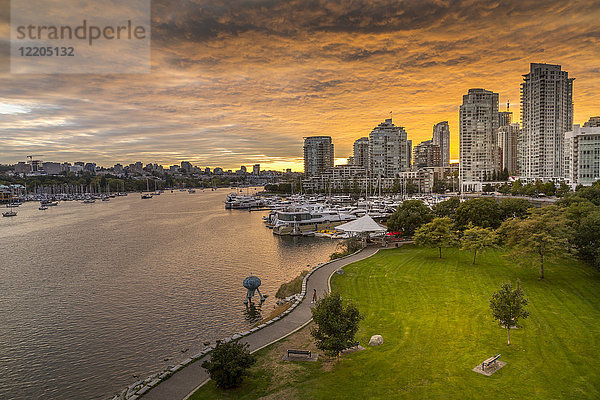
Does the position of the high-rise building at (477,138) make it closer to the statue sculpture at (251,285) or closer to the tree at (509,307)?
the statue sculpture at (251,285)

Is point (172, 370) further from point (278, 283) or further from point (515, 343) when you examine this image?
point (278, 283)

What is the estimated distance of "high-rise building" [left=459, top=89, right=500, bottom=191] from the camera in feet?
506

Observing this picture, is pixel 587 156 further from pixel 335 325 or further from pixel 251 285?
pixel 335 325

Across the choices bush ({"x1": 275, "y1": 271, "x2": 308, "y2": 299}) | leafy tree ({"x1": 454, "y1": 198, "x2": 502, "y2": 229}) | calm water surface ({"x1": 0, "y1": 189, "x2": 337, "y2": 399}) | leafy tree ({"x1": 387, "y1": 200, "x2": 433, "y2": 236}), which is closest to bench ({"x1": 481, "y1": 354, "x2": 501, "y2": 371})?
calm water surface ({"x1": 0, "y1": 189, "x2": 337, "y2": 399})

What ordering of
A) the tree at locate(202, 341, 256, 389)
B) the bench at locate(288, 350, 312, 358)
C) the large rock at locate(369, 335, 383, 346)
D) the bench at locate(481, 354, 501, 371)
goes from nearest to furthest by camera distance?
the tree at locate(202, 341, 256, 389)
the bench at locate(481, 354, 501, 371)
the bench at locate(288, 350, 312, 358)
the large rock at locate(369, 335, 383, 346)

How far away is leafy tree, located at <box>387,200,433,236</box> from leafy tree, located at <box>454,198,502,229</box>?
4.29 m

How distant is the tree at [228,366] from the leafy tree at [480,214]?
37.2 m

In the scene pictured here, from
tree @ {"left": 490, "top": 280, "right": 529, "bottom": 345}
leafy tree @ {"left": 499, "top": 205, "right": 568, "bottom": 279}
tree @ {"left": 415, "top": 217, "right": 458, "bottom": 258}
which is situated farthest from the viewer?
tree @ {"left": 415, "top": 217, "right": 458, "bottom": 258}

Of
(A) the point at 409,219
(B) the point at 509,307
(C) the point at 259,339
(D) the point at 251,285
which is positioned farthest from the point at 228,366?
(A) the point at 409,219

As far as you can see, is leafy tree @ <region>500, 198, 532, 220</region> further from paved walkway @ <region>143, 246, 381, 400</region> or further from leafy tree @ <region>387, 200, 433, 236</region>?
paved walkway @ <region>143, 246, 381, 400</region>

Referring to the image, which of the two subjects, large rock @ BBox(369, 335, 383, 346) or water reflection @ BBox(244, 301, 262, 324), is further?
Result: water reflection @ BBox(244, 301, 262, 324)

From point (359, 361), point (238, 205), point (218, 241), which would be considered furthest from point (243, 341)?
point (238, 205)

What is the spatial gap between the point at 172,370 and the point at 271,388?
Answer: 15.6 ft

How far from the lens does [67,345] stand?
2306 centimetres
